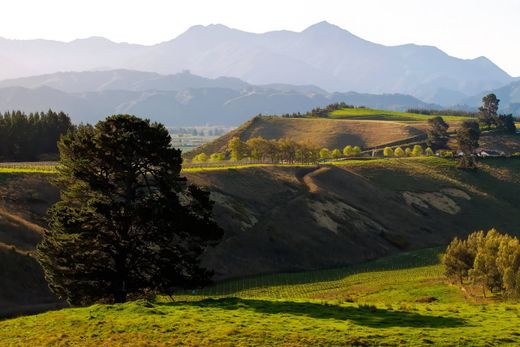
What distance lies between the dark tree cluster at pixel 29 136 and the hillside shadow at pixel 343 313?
4525 inches

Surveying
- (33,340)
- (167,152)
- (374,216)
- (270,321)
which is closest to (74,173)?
(167,152)

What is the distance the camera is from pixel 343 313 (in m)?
39.8

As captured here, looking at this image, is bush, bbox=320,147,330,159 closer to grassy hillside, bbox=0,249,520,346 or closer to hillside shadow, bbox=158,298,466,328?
grassy hillside, bbox=0,249,520,346

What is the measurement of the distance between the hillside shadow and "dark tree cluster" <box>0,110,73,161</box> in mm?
114928

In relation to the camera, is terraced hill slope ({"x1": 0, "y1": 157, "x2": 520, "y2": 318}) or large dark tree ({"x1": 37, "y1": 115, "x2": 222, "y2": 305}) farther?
terraced hill slope ({"x1": 0, "y1": 157, "x2": 520, "y2": 318})

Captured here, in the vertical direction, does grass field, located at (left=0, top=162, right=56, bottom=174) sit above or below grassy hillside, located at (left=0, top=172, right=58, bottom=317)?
above

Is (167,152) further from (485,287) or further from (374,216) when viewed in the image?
(374,216)

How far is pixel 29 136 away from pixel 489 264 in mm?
127921

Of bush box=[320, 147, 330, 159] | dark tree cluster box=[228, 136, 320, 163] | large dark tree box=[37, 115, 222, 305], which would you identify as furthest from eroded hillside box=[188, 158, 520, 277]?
large dark tree box=[37, 115, 222, 305]

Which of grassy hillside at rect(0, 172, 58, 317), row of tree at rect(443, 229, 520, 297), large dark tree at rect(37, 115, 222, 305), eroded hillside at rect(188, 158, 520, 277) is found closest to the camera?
large dark tree at rect(37, 115, 222, 305)

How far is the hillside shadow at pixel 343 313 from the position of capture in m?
36.7

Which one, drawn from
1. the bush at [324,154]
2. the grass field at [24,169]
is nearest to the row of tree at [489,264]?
the grass field at [24,169]

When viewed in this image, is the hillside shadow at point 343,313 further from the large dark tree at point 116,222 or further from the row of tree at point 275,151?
the row of tree at point 275,151

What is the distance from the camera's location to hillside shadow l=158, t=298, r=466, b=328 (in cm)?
3666
